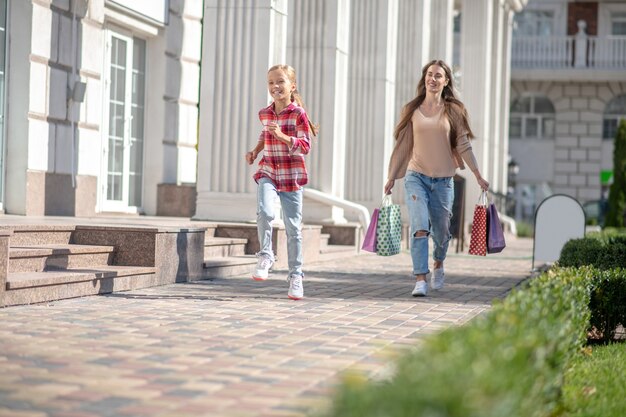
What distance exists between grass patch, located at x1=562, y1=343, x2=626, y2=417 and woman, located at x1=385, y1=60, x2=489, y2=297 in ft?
8.48

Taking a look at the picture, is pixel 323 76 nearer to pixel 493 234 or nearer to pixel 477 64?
pixel 493 234

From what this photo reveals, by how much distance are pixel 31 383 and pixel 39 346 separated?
1.04m

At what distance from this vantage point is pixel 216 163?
42.3 feet

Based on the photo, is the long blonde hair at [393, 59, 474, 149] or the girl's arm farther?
the long blonde hair at [393, 59, 474, 149]

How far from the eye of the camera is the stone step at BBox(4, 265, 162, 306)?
766cm

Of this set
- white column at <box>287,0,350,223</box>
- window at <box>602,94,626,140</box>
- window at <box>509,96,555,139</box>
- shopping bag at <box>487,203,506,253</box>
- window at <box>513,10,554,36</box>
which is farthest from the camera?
window at <box>513,10,554,36</box>

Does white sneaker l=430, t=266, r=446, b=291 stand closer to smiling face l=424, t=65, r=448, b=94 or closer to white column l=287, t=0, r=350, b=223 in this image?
smiling face l=424, t=65, r=448, b=94

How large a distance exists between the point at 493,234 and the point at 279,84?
2.43m

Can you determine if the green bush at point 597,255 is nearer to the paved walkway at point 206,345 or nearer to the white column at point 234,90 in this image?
the paved walkway at point 206,345

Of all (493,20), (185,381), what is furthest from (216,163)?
(493,20)

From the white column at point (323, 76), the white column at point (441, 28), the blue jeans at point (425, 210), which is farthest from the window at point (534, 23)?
the blue jeans at point (425, 210)

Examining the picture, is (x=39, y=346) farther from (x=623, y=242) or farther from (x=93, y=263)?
(x=623, y=242)

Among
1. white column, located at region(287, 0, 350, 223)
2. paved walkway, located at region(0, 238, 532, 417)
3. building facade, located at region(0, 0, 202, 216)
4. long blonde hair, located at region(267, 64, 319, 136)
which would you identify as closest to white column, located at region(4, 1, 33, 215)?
building facade, located at region(0, 0, 202, 216)

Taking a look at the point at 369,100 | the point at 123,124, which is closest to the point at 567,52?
the point at 369,100
